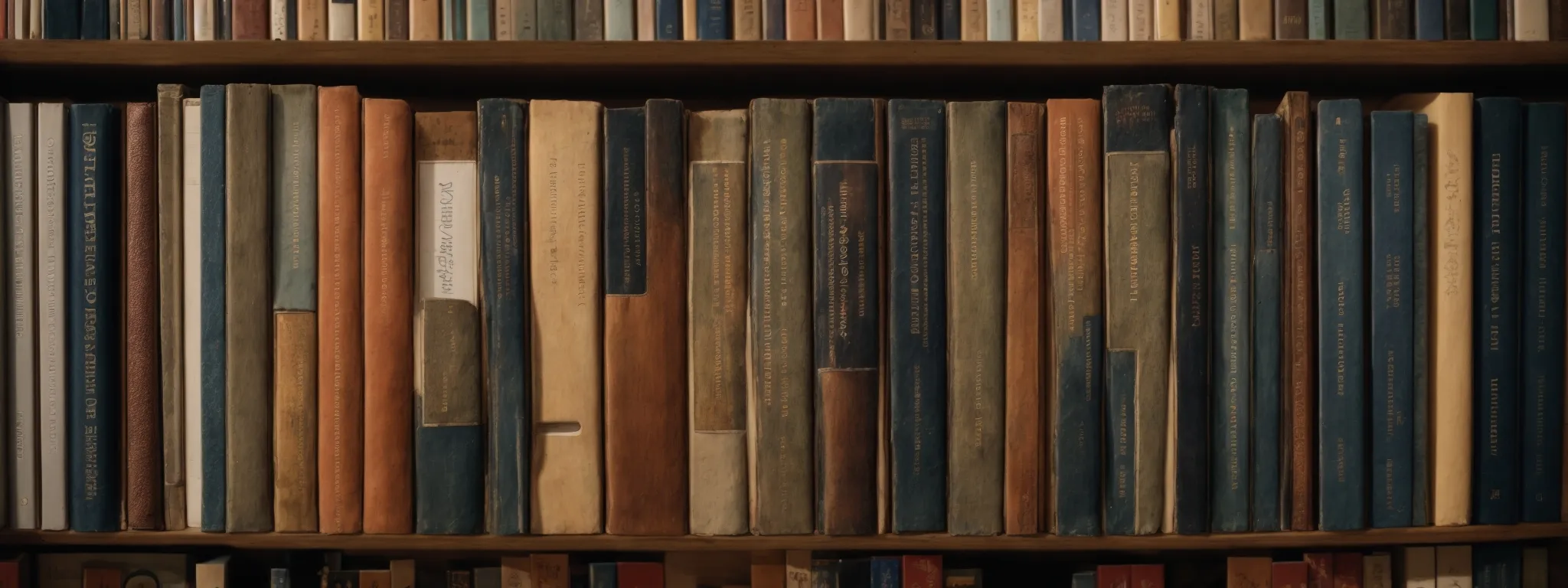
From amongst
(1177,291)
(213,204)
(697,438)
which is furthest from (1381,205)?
(213,204)

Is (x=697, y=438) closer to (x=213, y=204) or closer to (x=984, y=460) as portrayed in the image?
(x=984, y=460)

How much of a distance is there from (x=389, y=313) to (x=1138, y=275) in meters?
0.63

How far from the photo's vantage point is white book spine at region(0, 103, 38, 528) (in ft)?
2.76

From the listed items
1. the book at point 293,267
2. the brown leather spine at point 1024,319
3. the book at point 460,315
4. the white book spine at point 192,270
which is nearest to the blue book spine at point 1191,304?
the brown leather spine at point 1024,319

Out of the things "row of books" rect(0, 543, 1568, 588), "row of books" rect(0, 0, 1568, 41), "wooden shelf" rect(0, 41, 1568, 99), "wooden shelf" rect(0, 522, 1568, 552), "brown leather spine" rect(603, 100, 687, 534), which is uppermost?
"row of books" rect(0, 0, 1568, 41)

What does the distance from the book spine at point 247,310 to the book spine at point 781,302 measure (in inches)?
16.2

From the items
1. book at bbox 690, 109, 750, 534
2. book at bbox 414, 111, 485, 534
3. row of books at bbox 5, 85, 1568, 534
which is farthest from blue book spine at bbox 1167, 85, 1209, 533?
book at bbox 414, 111, 485, 534

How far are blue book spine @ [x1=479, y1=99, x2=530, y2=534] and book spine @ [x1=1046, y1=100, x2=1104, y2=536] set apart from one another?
17.8 inches

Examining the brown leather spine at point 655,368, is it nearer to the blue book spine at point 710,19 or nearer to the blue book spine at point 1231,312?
the blue book spine at point 710,19

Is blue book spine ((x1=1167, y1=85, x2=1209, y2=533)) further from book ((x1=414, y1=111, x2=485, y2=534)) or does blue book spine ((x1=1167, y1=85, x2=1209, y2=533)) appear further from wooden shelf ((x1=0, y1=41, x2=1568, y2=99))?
book ((x1=414, y1=111, x2=485, y2=534))

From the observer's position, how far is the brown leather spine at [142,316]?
85 cm

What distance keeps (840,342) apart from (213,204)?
0.54 metres

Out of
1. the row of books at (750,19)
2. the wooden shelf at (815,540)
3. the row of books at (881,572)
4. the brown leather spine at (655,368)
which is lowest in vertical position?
the row of books at (881,572)

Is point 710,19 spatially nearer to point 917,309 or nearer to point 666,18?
point 666,18
